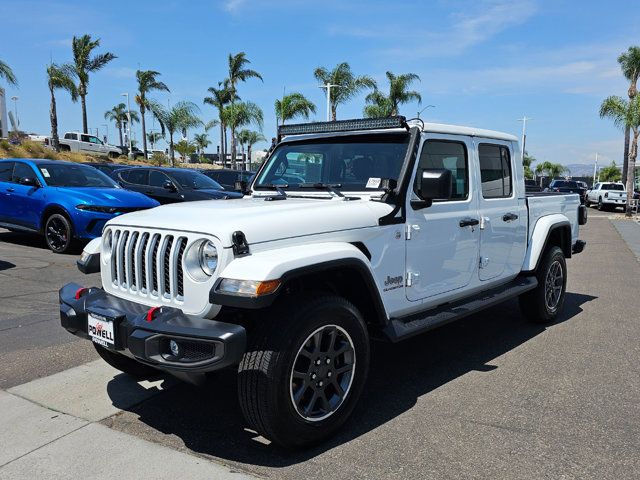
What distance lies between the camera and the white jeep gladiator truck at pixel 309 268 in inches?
114

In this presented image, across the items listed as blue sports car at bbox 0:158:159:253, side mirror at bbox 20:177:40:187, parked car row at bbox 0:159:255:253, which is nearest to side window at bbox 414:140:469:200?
parked car row at bbox 0:159:255:253

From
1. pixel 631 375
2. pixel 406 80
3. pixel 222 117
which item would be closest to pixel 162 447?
pixel 631 375

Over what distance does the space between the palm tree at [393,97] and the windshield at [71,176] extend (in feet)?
96.9

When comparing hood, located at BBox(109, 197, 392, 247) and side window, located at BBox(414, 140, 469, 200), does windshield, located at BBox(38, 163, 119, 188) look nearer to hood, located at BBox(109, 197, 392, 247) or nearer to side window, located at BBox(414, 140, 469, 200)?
hood, located at BBox(109, 197, 392, 247)

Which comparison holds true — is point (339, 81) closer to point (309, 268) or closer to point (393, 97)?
point (393, 97)

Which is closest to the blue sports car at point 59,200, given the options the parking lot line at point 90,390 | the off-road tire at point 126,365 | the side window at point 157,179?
the side window at point 157,179

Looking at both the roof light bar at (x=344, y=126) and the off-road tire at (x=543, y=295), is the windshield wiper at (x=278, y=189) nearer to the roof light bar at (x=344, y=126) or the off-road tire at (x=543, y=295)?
the roof light bar at (x=344, y=126)

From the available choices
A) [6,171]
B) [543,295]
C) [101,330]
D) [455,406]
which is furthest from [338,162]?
[6,171]

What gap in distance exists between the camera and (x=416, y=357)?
4.81 meters

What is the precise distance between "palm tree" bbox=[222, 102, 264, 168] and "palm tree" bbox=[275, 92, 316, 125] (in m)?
6.82

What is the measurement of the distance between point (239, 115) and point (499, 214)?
4051 cm

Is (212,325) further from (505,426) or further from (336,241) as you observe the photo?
(505,426)

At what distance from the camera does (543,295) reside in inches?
227

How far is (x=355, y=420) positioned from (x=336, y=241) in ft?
3.84
